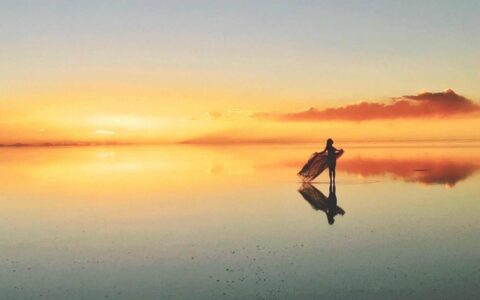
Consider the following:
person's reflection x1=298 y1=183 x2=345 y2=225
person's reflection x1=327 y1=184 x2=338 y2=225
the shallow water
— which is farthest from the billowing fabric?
the shallow water

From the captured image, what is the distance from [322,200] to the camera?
2744 cm

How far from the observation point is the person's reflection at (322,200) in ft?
74.7

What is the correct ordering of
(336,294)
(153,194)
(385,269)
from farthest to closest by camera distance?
(153,194)
(385,269)
(336,294)

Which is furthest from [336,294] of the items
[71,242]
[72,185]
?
[72,185]

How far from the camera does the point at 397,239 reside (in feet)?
55.1

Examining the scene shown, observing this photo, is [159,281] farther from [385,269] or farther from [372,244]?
[372,244]

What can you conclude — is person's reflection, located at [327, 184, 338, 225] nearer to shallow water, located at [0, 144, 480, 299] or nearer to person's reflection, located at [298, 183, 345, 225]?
person's reflection, located at [298, 183, 345, 225]

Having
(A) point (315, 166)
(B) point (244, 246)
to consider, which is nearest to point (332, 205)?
(B) point (244, 246)

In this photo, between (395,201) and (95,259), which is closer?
(95,259)

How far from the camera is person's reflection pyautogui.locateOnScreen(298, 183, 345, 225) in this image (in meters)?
22.8

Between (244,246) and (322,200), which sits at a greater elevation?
(322,200)

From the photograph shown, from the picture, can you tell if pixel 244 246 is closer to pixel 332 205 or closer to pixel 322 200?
pixel 332 205

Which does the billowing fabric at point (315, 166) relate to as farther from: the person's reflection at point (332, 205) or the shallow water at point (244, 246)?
the shallow water at point (244, 246)

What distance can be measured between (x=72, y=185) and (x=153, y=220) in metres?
20.6
